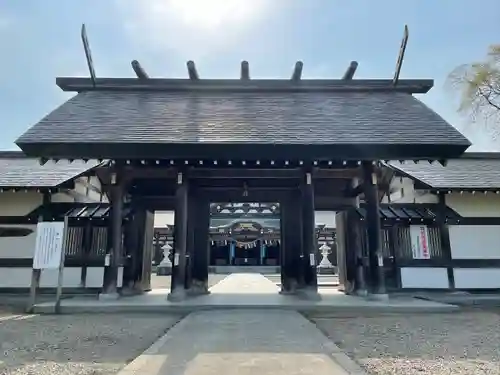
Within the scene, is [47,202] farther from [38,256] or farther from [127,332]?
[127,332]

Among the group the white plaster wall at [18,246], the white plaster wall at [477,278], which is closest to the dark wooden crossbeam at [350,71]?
the white plaster wall at [477,278]

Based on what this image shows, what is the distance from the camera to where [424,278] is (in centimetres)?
995

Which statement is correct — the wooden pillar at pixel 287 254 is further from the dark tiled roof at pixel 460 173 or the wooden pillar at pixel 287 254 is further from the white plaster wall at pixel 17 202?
the white plaster wall at pixel 17 202

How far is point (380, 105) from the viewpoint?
33.0 ft

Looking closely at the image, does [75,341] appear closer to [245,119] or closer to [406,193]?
[245,119]

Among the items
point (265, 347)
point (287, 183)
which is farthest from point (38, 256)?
point (287, 183)

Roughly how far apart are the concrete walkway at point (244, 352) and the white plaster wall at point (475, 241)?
6378 millimetres

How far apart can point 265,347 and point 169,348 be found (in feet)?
3.44

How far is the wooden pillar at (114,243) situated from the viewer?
823 cm

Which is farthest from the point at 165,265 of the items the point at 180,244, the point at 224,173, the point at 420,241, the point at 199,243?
the point at 420,241

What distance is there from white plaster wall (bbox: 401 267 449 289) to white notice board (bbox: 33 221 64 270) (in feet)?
27.4

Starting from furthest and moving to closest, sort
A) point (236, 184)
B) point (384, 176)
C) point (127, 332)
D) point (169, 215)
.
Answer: point (169, 215), point (384, 176), point (236, 184), point (127, 332)

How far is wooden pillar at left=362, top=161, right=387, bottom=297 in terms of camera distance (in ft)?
26.7

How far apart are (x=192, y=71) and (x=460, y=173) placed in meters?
8.48
